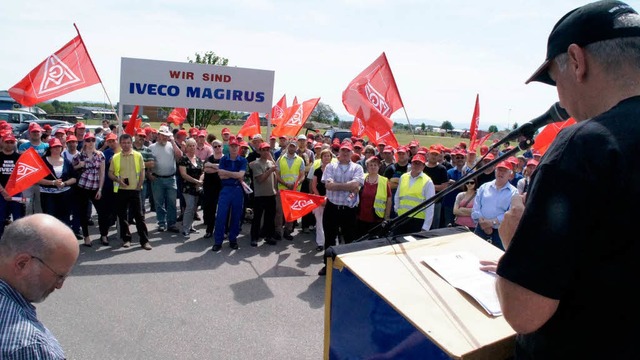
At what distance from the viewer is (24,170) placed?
6.46 meters

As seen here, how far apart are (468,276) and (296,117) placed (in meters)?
10.1

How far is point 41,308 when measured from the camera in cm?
479

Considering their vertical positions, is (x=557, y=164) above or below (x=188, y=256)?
above

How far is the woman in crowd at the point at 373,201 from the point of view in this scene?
669cm

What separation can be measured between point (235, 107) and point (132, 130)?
2.76 metres

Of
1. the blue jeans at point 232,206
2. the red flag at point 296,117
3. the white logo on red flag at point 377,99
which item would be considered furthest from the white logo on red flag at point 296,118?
the blue jeans at point 232,206

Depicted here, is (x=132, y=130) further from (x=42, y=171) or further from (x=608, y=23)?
(x=608, y=23)

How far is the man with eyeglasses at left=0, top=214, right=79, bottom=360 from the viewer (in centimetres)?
139

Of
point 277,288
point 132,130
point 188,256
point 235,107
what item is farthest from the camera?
point 132,130

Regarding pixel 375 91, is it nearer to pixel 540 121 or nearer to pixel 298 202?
pixel 298 202

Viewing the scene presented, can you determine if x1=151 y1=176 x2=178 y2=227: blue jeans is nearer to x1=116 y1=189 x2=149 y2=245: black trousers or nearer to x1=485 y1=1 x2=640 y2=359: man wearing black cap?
x1=116 y1=189 x2=149 y2=245: black trousers

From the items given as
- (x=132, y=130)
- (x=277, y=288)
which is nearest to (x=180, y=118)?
(x=132, y=130)

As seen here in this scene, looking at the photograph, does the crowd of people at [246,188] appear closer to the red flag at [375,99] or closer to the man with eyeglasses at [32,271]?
the red flag at [375,99]

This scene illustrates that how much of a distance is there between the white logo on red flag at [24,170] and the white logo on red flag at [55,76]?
81.7 inches
